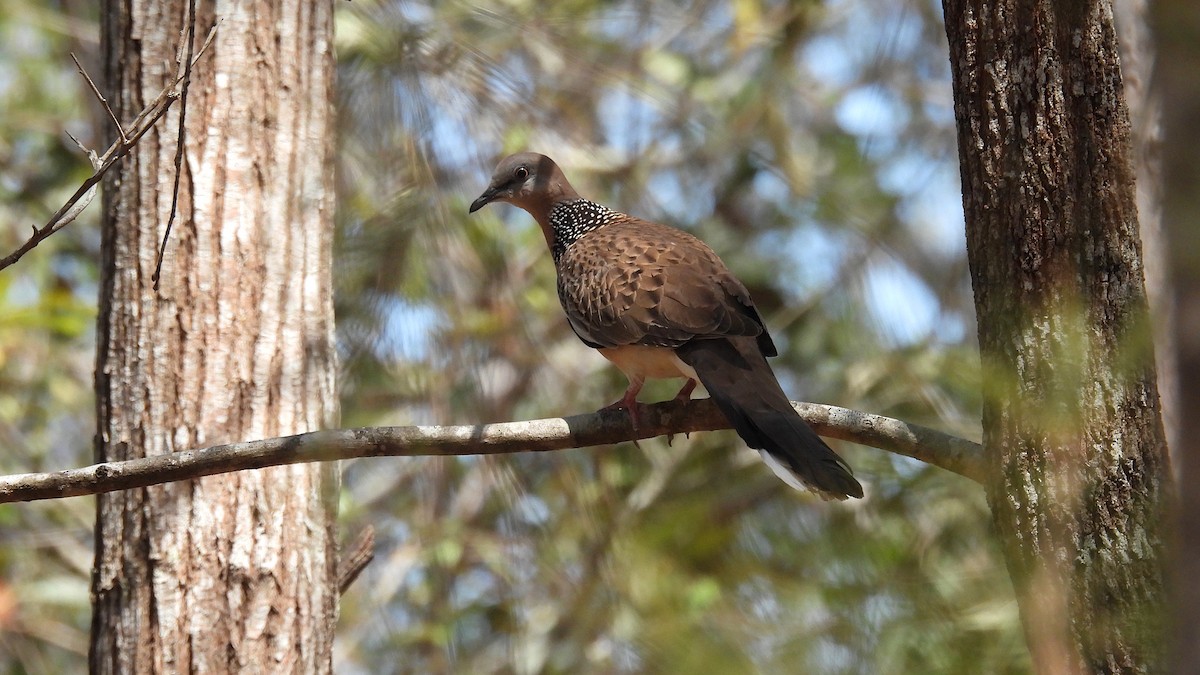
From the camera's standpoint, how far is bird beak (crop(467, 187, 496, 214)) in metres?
4.87

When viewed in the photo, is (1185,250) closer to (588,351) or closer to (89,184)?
(89,184)

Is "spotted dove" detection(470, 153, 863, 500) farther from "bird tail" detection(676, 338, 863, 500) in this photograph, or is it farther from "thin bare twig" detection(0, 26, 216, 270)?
"thin bare twig" detection(0, 26, 216, 270)

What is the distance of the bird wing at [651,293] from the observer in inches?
154

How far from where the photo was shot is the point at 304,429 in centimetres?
374

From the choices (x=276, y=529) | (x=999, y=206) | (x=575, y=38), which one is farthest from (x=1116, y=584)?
(x=575, y=38)

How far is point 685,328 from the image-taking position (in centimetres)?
387

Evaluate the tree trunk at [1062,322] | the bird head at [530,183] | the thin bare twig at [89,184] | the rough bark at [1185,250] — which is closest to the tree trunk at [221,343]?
the thin bare twig at [89,184]

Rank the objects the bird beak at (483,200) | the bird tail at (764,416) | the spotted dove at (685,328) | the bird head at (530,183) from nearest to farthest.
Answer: the bird tail at (764,416)
the spotted dove at (685,328)
the bird beak at (483,200)
the bird head at (530,183)

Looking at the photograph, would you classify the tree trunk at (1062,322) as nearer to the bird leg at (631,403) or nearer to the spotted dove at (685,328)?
the spotted dove at (685,328)

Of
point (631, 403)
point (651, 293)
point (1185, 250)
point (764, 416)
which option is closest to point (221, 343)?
point (631, 403)

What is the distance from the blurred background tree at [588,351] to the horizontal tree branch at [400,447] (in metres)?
0.12

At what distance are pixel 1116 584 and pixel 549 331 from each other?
5.44 m

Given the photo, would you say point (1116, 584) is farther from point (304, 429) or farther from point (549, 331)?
point (549, 331)

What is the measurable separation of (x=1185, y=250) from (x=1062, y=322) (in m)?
1.68
